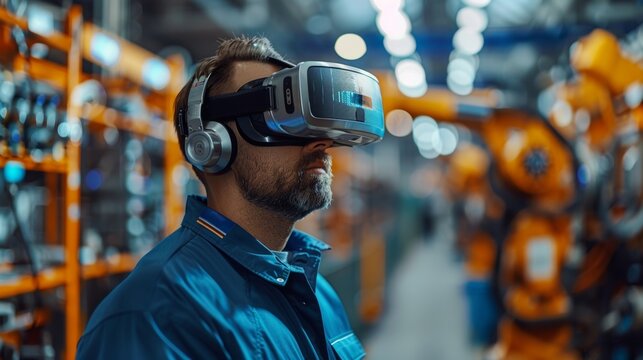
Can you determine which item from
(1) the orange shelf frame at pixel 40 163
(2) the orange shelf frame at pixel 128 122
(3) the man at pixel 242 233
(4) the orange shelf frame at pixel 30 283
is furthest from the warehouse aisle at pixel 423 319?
(3) the man at pixel 242 233

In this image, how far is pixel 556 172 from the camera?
510 centimetres

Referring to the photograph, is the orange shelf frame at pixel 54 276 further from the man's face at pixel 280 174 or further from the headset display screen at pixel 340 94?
Result: the headset display screen at pixel 340 94

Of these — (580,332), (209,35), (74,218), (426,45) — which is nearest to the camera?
(74,218)

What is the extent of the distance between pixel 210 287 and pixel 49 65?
2.65 metres

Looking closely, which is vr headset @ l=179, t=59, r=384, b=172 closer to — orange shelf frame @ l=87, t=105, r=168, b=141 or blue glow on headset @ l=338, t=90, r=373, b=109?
blue glow on headset @ l=338, t=90, r=373, b=109

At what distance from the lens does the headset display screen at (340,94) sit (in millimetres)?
1547

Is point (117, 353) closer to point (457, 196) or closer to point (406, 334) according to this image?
point (406, 334)

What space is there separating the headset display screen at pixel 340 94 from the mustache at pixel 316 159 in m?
0.13

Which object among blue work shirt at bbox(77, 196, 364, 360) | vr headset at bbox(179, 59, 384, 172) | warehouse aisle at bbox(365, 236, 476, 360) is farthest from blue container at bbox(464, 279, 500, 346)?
vr headset at bbox(179, 59, 384, 172)

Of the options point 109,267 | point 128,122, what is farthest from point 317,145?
point 128,122

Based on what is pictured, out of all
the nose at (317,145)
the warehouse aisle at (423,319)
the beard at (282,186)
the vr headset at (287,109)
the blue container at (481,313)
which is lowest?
the warehouse aisle at (423,319)

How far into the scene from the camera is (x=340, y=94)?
158 cm

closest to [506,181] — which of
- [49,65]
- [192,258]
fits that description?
[49,65]

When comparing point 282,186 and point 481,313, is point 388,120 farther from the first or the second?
point 282,186
